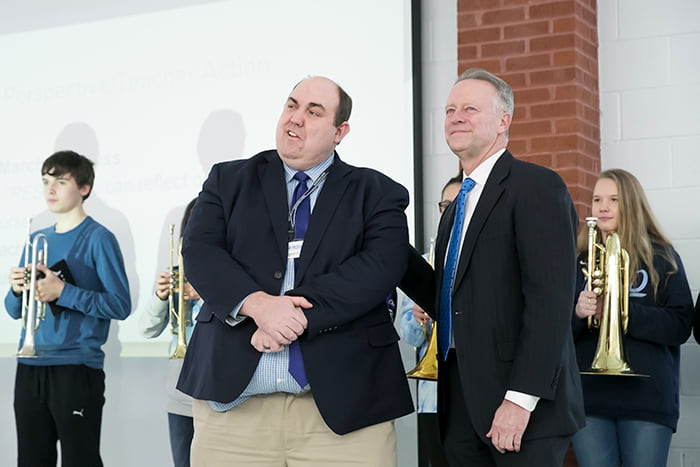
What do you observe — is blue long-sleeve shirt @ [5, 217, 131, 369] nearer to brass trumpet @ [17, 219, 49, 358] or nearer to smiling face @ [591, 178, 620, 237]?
brass trumpet @ [17, 219, 49, 358]

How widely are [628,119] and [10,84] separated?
3833mm

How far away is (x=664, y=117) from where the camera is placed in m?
4.62

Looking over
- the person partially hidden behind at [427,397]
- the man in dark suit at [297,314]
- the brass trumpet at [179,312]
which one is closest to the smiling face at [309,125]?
the man in dark suit at [297,314]

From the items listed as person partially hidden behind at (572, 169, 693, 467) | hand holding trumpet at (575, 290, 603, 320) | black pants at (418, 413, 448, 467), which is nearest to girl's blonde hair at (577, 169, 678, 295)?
person partially hidden behind at (572, 169, 693, 467)

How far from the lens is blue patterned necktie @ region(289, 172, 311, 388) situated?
8.22 feet

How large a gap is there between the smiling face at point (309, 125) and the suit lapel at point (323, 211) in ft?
0.25

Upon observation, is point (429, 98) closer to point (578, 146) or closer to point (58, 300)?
point (578, 146)

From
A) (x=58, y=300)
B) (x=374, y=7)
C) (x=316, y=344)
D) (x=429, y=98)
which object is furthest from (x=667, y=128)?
(x=58, y=300)

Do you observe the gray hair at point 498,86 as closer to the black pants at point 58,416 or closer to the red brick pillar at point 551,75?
the red brick pillar at point 551,75

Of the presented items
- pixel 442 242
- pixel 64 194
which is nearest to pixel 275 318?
pixel 442 242

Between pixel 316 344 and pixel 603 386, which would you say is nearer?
pixel 316 344

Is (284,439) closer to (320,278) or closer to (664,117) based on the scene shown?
(320,278)

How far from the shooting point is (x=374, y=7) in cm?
519

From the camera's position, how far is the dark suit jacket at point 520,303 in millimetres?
2426
